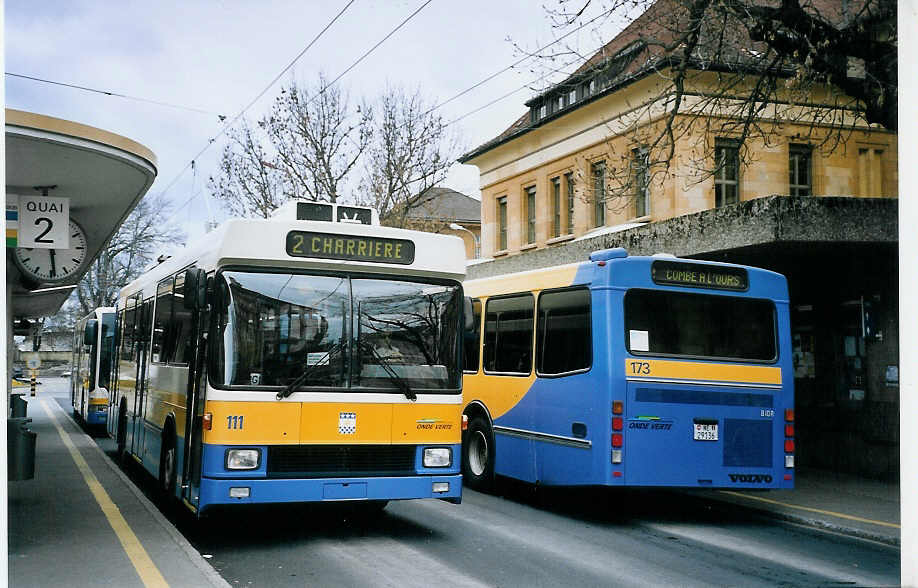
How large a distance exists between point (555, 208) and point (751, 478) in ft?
74.4

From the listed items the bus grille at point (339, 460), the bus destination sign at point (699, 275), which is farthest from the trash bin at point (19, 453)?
the bus destination sign at point (699, 275)

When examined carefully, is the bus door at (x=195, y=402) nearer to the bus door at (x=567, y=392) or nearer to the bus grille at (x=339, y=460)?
the bus grille at (x=339, y=460)

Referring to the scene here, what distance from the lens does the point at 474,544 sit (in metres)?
9.41

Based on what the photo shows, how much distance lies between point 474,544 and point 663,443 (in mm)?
A: 2556

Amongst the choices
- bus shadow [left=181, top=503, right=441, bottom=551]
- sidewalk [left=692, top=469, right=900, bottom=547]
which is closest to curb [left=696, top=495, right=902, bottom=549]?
sidewalk [left=692, top=469, right=900, bottom=547]

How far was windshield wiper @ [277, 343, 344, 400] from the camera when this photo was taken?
8.70 m

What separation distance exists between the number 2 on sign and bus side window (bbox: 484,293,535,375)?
2.06 m

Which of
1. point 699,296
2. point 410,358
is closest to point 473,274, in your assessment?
point 699,296

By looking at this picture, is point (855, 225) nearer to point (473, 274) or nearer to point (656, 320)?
point (656, 320)

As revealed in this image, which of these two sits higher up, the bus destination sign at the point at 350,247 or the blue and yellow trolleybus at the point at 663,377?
the bus destination sign at the point at 350,247

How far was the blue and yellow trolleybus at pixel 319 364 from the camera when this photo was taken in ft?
28.3

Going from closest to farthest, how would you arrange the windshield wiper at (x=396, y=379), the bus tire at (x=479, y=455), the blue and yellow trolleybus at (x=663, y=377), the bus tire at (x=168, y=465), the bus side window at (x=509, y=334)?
the windshield wiper at (x=396, y=379) < the bus tire at (x=168, y=465) < the blue and yellow trolleybus at (x=663, y=377) < the bus side window at (x=509, y=334) < the bus tire at (x=479, y=455)

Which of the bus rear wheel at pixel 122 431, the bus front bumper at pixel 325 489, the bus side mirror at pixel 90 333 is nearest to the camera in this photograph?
the bus front bumper at pixel 325 489

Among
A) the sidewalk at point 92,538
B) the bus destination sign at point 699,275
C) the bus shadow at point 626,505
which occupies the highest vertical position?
the bus destination sign at point 699,275
